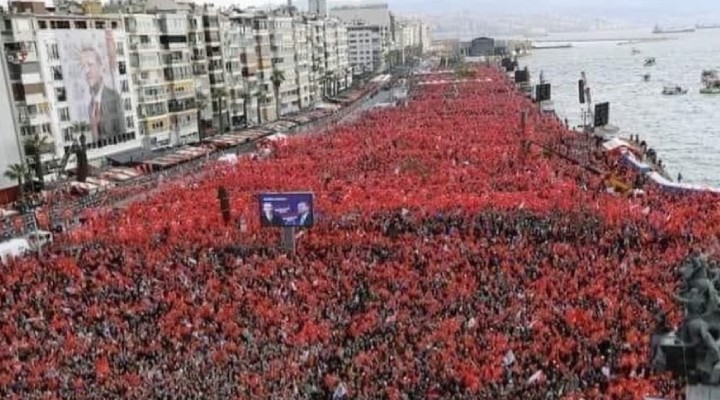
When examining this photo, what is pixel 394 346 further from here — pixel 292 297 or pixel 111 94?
pixel 111 94

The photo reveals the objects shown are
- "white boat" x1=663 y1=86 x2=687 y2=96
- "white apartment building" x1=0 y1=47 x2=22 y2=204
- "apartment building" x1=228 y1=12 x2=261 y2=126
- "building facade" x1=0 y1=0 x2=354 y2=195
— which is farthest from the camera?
"white boat" x1=663 y1=86 x2=687 y2=96

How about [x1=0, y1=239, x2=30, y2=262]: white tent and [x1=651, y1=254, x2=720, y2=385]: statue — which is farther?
[x1=0, y1=239, x2=30, y2=262]: white tent

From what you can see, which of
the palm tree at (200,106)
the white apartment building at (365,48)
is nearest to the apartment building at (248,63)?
the palm tree at (200,106)

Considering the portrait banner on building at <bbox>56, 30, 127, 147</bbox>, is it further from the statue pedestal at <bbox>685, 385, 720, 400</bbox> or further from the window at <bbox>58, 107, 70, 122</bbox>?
the statue pedestal at <bbox>685, 385, 720, 400</bbox>

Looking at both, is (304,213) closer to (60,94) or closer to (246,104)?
(60,94)

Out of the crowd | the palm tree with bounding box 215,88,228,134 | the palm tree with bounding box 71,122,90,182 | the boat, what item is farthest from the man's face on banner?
the boat

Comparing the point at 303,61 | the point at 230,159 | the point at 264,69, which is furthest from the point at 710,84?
the point at 230,159
